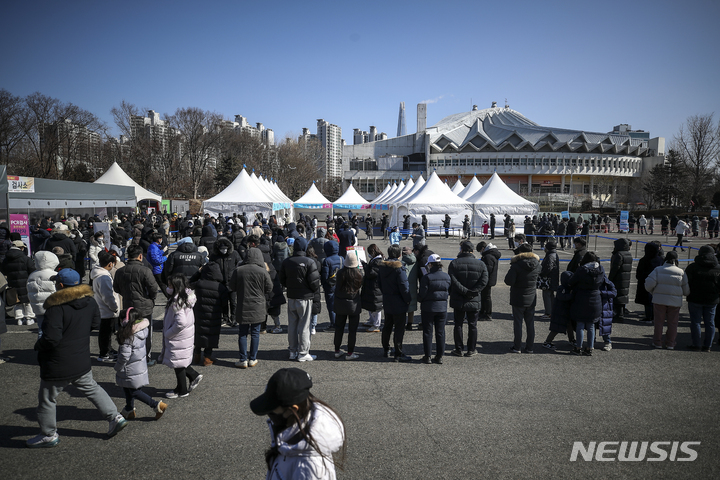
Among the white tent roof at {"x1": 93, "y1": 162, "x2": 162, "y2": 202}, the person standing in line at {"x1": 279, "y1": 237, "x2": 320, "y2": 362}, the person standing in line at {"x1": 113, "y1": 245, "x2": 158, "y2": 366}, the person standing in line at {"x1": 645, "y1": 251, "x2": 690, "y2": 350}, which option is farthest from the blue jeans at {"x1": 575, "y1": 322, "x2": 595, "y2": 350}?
the white tent roof at {"x1": 93, "y1": 162, "x2": 162, "y2": 202}

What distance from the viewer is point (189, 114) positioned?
49.5m

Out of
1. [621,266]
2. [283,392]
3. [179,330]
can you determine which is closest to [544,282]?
[621,266]

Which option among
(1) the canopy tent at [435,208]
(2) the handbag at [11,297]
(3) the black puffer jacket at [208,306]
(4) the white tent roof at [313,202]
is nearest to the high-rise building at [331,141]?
(4) the white tent roof at [313,202]

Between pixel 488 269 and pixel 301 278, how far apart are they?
3928mm

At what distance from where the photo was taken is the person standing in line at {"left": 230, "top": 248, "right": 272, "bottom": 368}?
5.55m

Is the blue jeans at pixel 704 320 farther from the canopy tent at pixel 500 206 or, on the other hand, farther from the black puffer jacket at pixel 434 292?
the canopy tent at pixel 500 206

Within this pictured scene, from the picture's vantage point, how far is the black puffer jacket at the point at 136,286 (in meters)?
5.53

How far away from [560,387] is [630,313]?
482cm

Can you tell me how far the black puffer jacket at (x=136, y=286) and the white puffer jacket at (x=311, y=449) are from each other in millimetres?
4461

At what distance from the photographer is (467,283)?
19.5 feet

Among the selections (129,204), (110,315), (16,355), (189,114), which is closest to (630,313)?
(110,315)

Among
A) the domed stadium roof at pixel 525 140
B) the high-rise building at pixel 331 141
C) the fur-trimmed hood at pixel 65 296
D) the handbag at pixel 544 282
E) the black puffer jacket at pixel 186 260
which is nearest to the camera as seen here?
the fur-trimmed hood at pixel 65 296

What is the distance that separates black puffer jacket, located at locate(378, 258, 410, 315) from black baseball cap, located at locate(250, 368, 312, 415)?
3951 mm

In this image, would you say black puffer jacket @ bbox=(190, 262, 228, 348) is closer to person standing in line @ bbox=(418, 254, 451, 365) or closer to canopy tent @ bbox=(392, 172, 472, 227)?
person standing in line @ bbox=(418, 254, 451, 365)
